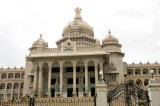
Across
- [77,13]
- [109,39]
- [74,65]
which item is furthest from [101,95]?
[77,13]

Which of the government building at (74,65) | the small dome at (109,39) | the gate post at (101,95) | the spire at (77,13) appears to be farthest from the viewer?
the spire at (77,13)

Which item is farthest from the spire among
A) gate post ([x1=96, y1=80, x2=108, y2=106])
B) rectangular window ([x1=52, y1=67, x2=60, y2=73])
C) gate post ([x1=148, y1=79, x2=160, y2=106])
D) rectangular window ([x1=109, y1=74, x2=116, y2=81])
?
gate post ([x1=148, y1=79, x2=160, y2=106])

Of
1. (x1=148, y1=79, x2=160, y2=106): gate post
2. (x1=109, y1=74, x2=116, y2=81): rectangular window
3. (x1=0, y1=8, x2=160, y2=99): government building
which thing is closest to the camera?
(x1=148, y1=79, x2=160, y2=106): gate post

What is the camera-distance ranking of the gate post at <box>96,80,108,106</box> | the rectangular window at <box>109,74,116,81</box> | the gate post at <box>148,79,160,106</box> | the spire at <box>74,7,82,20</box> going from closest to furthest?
the gate post at <box>148,79,160,106</box>, the gate post at <box>96,80,108,106</box>, the rectangular window at <box>109,74,116,81</box>, the spire at <box>74,7,82,20</box>

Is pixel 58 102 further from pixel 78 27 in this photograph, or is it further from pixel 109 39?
pixel 78 27

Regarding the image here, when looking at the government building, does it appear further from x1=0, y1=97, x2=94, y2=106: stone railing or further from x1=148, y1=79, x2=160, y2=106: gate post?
x1=148, y1=79, x2=160, y2=106: gate post

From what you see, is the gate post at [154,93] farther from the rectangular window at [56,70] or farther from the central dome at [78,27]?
the central dome at [78,27]

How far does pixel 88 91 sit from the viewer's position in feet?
130

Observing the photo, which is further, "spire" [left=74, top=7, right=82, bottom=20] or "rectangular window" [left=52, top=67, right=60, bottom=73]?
"spire" [left=74, top=7, right=82, bottom=20]

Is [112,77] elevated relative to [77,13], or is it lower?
lower

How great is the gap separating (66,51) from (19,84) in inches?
891

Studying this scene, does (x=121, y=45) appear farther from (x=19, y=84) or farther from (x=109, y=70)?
(x=19, y=84)

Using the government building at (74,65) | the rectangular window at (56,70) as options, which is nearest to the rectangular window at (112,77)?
the government building at (74,65)

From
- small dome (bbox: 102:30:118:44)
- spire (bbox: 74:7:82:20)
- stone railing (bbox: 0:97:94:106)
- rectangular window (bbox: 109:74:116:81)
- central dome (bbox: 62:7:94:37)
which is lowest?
stone railing (bbox: 0:97:94:106)
